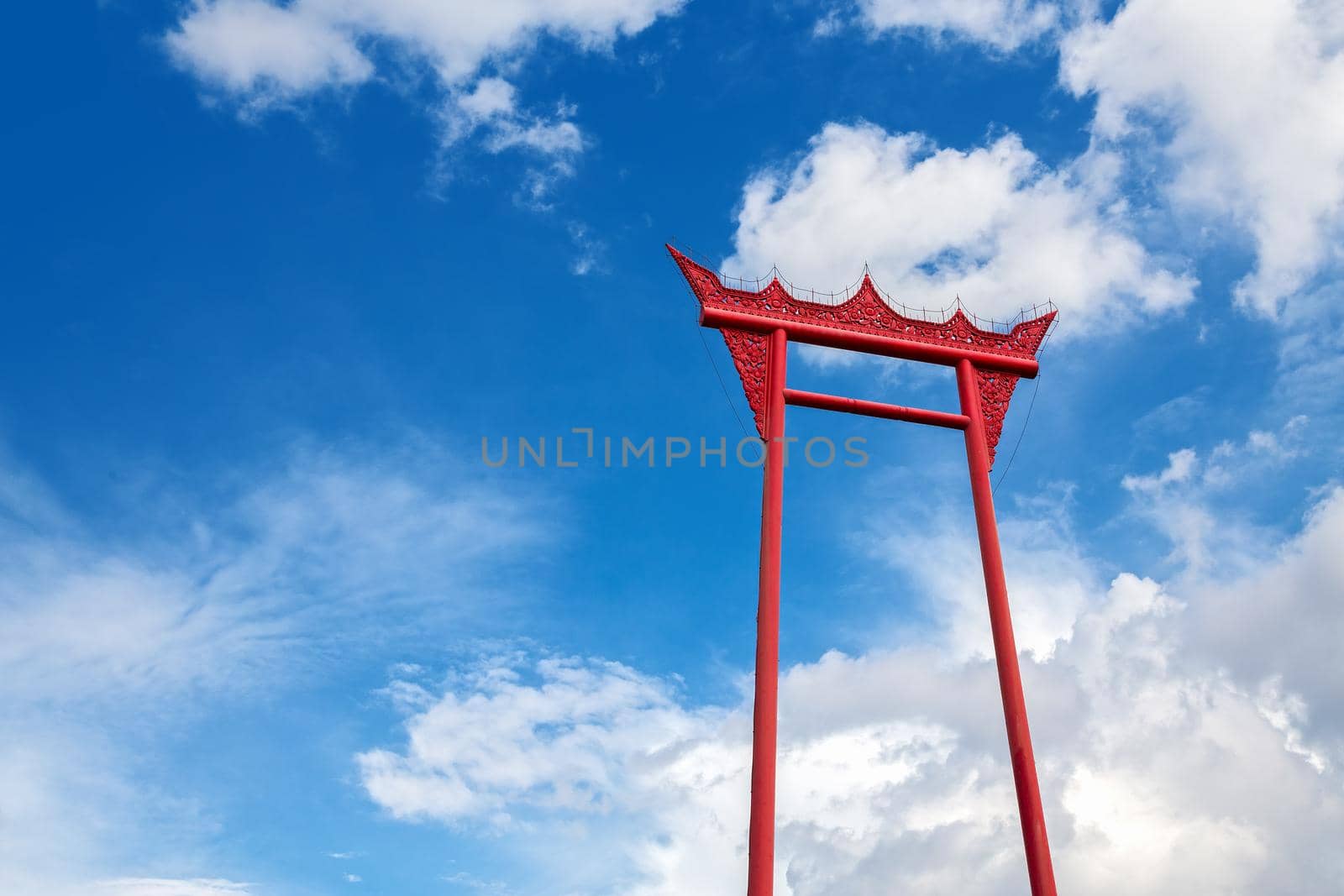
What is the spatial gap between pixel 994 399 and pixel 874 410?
1.42 m

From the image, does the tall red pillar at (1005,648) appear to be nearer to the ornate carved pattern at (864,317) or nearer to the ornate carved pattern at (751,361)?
the ornate carved pattern at (864,317)

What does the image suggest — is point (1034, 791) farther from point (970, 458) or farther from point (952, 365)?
point (952, 365)

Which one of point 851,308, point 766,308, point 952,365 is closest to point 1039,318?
point 952,365

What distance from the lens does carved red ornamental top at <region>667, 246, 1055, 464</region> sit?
1230 centimetres

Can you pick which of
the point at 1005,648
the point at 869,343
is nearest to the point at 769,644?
the point at 1005,648

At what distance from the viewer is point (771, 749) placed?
10.3 meters

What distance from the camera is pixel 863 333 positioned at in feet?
41.9

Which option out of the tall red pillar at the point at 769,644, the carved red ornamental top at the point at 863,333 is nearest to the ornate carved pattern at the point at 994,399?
the carved red ornamental top at the point at 863,333

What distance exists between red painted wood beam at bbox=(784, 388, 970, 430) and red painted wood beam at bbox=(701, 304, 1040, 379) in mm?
624

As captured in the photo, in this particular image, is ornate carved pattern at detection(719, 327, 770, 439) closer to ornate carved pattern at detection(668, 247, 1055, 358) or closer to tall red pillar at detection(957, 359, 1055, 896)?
ornate carved pattern at detection(668, 247, 1055, 358)

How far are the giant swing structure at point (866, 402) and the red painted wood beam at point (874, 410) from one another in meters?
0.01

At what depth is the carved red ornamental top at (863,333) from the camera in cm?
1230

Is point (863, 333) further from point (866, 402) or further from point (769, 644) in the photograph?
point (769, 644)

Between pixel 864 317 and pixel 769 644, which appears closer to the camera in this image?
pixel 769 644
